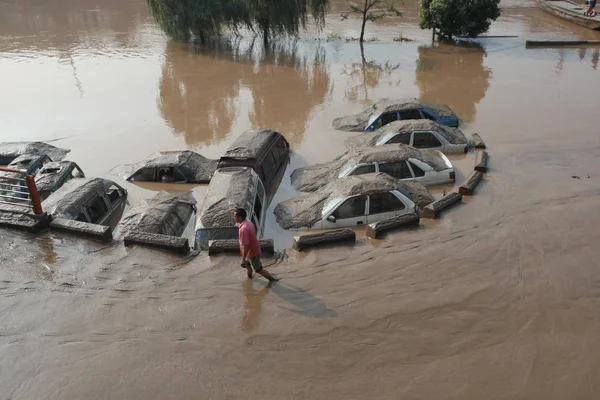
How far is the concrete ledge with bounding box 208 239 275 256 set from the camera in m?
8.41

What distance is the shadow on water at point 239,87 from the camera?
693 inches

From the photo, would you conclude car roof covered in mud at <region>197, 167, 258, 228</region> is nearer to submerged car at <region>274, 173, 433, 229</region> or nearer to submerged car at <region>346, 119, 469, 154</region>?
submerged car at <region>274, 173, 433, 229</region>

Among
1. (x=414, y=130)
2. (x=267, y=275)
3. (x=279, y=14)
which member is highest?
(x=279, y=14)

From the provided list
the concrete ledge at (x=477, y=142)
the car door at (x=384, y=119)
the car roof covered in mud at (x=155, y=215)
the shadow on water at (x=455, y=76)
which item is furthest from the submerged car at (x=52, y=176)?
the shadow on water at (x=455, y=76)

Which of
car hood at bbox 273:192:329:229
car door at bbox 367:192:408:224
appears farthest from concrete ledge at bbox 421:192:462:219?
car hood at bbox 273:192:329:229

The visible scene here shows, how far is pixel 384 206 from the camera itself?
9.68 m

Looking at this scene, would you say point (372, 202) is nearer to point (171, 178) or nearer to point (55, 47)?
point (171, 178)

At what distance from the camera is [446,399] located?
5551mm

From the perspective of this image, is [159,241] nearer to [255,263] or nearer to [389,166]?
[255,263]

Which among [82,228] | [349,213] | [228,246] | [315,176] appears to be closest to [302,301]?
[228,246]

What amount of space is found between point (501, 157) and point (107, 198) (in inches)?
411

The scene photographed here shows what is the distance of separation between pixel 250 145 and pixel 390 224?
15.2 ft

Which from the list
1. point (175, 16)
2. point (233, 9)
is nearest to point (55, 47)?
point (175, 16)

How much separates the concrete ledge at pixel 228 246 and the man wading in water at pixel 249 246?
800 mm
